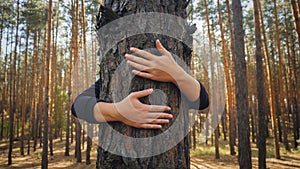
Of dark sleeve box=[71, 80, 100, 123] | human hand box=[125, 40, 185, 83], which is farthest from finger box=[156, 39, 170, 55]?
dark sleeve box=[71, 80, 100, 123]

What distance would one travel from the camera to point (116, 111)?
46.6 inches

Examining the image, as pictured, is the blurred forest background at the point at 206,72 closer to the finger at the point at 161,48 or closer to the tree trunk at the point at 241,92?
the tree trunk at the point at 241,92

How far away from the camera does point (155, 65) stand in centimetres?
118

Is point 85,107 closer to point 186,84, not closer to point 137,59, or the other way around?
point 137,59

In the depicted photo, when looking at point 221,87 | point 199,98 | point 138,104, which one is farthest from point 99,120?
point 221,87

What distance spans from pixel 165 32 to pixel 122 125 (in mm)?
519

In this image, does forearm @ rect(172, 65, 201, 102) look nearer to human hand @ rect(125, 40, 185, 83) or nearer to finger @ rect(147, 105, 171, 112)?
human hand @ rect(125, 40, 185, 83)

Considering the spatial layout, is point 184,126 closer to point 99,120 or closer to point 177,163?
point 177,163

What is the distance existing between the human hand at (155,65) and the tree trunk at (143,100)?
0.14 feet

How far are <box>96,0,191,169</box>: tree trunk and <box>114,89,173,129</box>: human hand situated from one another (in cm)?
4

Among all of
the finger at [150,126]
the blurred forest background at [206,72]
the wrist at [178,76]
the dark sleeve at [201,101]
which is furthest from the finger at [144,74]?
the blurred forest background at [206,72]

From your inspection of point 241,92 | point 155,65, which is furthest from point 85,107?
point 241,92

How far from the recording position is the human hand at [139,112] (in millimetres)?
1151

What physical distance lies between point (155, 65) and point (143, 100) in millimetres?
176
